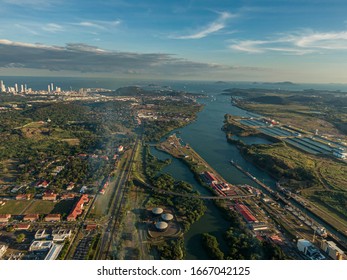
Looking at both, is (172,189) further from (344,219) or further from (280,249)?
(344,219)

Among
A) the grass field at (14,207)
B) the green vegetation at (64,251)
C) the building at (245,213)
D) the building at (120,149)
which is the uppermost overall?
the building at (120,149)

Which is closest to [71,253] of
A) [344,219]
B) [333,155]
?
[344,219]

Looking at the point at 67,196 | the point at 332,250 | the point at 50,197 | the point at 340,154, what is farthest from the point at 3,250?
the point at 340,154

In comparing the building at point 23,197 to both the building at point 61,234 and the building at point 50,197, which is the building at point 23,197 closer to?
the building at point 50,197

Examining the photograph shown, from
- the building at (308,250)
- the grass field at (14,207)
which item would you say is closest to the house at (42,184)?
the grass field at (14,207)

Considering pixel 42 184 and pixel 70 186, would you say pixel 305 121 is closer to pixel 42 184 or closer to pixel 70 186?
pixel 70 186

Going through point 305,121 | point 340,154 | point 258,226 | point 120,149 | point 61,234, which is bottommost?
point 61,234
